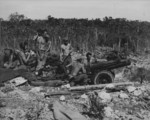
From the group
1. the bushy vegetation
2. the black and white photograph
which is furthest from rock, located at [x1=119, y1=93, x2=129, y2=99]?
the bushy vegetation

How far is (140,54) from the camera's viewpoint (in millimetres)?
18562

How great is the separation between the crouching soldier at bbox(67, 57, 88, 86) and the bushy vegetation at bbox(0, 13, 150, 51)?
853cm

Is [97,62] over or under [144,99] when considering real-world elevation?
over

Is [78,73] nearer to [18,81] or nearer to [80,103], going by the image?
[18,81]

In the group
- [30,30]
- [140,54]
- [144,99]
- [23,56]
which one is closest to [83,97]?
[144,99]

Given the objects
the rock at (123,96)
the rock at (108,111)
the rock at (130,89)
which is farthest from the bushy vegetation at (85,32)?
the rock at (108,111)

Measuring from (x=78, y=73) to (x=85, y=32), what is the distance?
1250 centimetres

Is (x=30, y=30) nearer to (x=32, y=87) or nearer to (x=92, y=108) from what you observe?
(x=32, y=87)

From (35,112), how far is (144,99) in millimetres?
2983

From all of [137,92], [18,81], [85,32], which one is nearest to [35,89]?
[18,81]

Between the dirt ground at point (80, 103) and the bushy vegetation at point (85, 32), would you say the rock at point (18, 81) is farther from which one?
the bushy vegetation at point (85, 32)

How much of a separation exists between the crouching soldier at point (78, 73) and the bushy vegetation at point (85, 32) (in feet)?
28.0

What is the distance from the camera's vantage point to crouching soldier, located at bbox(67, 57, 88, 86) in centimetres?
853

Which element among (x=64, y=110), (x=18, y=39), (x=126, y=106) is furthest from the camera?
(x=18, y=39)
